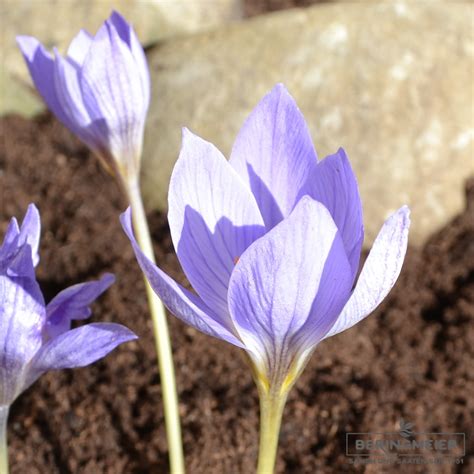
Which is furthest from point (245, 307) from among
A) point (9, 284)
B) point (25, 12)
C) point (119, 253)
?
point (25, 12)

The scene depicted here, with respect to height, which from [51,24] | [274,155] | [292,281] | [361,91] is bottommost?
[292,281]

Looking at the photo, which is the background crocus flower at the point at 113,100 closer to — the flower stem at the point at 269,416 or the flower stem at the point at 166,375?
the flower stem at the point at 166,375

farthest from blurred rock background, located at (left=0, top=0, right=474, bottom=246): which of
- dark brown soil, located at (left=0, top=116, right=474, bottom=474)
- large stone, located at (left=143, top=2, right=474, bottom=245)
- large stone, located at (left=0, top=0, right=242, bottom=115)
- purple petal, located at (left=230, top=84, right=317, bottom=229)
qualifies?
purple petal, located at (left=230, top=84, right=317, bottom=229)

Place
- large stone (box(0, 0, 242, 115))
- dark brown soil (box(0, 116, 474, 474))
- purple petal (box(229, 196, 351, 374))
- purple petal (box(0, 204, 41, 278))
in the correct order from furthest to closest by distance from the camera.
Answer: large stone (box(0, 0, 242, 115)) → dark brown soil (box(0, 116, 474, 474)) → purple petal (box(0, 204, 41, 278)) → purple petal (box(229, 196, 351, 374))

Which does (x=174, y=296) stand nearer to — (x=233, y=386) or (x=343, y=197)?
(x=343, y=197)

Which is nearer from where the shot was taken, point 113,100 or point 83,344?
point 83,344

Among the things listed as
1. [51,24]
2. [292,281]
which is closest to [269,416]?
[292,281]

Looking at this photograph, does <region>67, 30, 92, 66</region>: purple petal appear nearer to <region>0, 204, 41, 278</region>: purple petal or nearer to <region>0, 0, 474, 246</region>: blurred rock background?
<region>0, 204, 41, 278</region>: purple petal

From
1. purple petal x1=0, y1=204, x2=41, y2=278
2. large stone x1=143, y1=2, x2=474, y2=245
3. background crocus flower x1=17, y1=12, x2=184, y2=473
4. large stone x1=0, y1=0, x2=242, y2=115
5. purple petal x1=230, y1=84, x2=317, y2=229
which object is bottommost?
purple petal x1=0, y1=204, x2=41, y2=278
